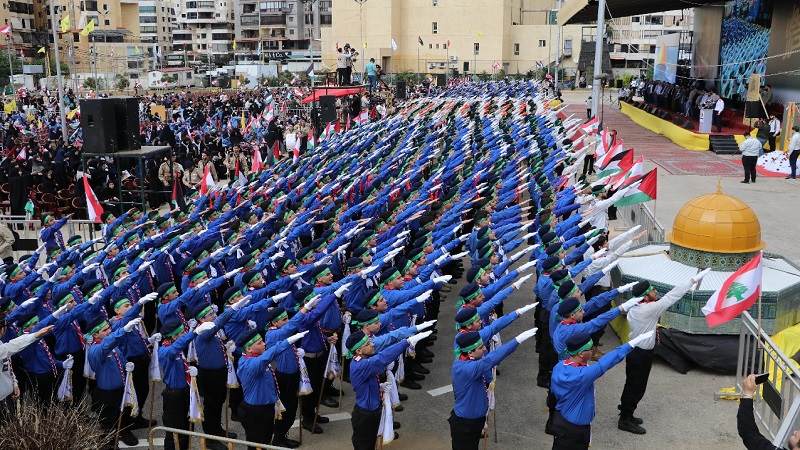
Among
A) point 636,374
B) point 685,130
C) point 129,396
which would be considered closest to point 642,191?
point 636,374

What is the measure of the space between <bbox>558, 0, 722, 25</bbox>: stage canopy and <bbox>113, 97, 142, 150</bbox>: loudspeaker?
17.0 meters

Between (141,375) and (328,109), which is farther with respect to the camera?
(328,109)

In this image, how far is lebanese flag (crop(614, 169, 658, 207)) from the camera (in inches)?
485

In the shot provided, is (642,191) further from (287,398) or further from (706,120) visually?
(706,120)

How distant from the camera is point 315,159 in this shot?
717 inches

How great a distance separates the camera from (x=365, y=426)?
707 centimetres

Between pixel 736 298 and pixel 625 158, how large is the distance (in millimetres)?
7519

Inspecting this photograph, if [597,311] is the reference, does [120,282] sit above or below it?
above

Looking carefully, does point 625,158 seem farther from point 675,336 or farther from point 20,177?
point 20,177

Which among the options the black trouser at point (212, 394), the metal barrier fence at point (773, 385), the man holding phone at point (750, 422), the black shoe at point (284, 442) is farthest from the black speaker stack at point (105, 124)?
the man holding phone at point (750, 422)

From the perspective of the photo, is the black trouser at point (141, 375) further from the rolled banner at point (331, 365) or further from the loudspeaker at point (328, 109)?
the loudspeaker at point (328, 109)

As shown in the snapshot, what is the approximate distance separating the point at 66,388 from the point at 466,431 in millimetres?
4165

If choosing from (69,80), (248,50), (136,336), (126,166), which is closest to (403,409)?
(136,336)

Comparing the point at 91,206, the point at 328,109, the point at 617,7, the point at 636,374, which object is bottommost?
the point at 636,374
